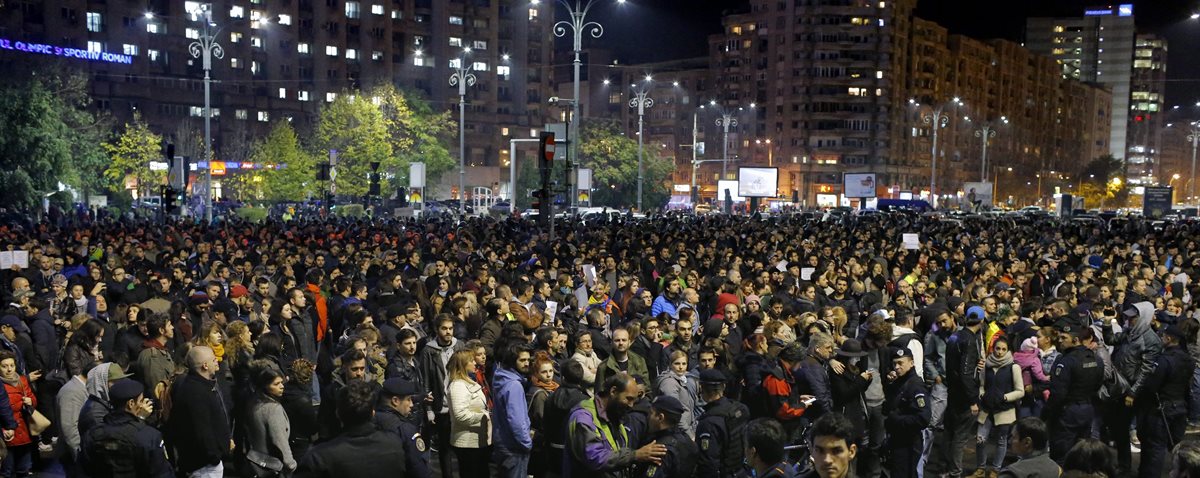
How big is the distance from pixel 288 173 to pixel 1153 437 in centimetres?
6538

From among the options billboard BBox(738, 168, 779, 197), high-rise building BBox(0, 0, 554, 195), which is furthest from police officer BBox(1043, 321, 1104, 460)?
high-rise building BBox(0, 0, 554, 195)

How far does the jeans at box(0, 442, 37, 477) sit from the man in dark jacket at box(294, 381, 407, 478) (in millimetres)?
3898

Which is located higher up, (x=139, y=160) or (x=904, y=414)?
(x=139, y=160)

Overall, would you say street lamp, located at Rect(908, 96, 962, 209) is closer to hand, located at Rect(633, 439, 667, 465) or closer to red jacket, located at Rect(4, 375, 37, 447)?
red jacket, located at Rect(4, 375, 37, 447)

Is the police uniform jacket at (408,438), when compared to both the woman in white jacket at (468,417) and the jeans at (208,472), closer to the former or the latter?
the woman in white jacket at (468,417)

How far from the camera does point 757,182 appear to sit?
58.6m

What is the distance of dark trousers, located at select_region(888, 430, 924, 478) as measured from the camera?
854 centimetres

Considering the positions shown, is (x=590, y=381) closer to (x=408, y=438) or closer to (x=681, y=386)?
(x=681, y=386)

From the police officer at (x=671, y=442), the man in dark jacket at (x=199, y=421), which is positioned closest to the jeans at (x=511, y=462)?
the police officer at (x=671, y=442)

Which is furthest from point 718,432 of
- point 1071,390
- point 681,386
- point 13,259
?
point 13,259

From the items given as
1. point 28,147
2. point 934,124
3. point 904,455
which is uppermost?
point 934,124

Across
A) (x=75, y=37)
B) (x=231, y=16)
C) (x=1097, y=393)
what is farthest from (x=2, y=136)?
(x=231, y=16)

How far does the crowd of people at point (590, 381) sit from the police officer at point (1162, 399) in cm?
2

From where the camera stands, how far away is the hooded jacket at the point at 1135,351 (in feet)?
31.9
